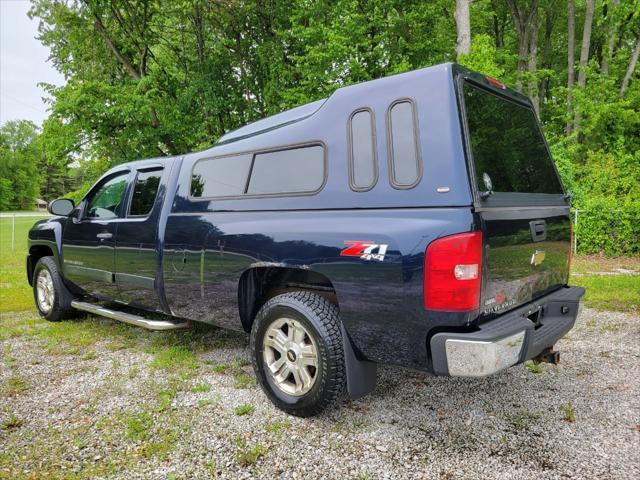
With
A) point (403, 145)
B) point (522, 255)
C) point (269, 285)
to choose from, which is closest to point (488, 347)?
Answer: point (522, 255)

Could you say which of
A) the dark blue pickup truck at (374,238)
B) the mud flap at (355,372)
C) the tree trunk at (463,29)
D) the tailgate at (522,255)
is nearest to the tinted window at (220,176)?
the dark blue pickup truck at (374,238)

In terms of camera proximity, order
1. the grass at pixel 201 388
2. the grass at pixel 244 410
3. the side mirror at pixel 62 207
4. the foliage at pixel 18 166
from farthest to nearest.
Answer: the foliage at pixel 18 166, the side mirror at pixel 62 207, the grass at pixel 201 388, the grass at pixel 244 410

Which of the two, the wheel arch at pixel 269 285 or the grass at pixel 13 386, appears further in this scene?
the grass at pixel 13 386

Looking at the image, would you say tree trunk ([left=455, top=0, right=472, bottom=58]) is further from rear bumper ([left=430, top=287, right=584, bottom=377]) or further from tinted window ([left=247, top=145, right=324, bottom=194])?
rear bumper ([left=430, top=287, right=584, bottom=377])

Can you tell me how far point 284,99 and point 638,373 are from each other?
14283 millimetres

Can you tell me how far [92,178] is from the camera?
65.3ft

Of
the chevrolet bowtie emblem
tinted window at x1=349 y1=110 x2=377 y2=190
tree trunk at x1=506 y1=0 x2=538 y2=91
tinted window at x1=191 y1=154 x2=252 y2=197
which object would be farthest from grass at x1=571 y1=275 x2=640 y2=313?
tree trunk at x1=506 y1=0 x2=538 y2=91

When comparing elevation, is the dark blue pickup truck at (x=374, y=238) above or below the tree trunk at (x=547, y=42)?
below

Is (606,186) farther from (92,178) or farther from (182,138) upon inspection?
(92,178)

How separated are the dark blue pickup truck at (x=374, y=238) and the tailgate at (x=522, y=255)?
0.05ft

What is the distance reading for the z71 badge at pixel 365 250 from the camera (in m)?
2.70

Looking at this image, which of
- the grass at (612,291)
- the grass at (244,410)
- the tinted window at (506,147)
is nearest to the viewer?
the tinted window at (506,147)

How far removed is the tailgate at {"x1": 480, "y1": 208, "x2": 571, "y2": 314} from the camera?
262 cm

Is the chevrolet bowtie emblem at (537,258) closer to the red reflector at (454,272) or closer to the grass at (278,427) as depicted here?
the red reflector at (454,272)
